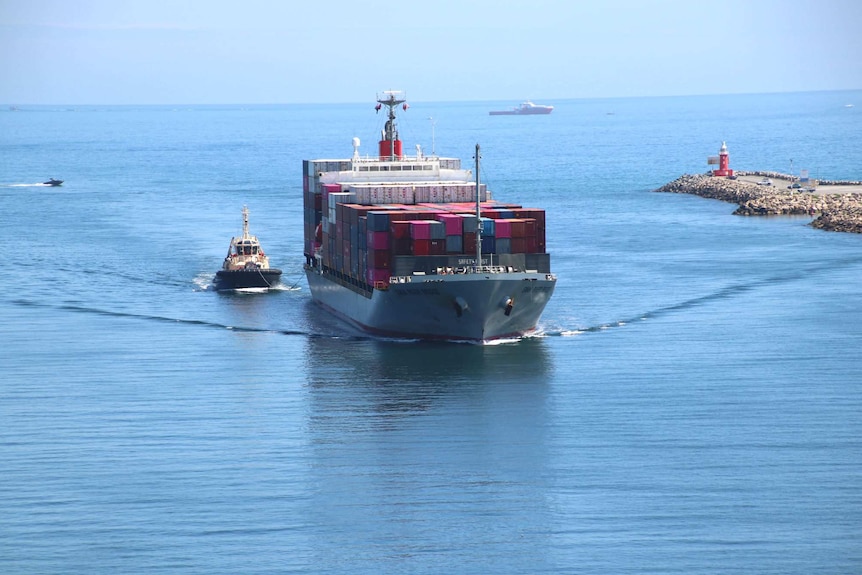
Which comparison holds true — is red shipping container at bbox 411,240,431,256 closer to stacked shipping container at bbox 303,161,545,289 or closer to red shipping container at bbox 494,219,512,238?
stacked shipping container at bbox 303,161,545,289

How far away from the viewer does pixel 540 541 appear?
30.4 meters

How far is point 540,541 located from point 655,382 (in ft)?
50.2

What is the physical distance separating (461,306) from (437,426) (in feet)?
33.8

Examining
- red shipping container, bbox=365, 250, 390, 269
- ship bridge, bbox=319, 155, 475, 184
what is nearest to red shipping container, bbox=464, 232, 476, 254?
red shipping container, bbox=365, 250, 390, 269

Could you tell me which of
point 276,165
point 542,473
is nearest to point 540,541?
point 542,473

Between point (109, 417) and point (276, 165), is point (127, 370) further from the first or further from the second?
point (276, 165)

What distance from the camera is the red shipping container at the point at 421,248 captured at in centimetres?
5084

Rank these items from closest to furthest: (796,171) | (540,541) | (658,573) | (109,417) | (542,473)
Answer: (658,573) → (540,541) → (542,473) → (109,417) → (796,171)

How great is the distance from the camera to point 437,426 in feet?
131

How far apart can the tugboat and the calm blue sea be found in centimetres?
95

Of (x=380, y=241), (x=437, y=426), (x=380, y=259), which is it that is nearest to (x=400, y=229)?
(x=380, y=241)

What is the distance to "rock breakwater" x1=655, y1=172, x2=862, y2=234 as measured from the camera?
89.1m

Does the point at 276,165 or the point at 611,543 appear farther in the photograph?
the point at 276,165

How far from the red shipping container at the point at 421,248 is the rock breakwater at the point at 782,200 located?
142 feet
